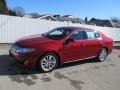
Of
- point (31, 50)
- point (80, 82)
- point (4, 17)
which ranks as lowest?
point (80, 82)

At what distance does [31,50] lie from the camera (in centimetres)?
754

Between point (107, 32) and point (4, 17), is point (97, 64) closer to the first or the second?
point (4, 17)

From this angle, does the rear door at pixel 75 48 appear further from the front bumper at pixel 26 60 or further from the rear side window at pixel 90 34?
the front bumper at pixel 26 60

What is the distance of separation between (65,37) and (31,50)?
152 centimetres

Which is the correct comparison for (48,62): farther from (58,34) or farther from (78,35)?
(78,35)

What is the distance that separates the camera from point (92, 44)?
952 centimetres

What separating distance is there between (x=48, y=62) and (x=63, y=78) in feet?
2.72

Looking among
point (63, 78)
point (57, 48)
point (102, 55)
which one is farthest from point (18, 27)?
point (63, 78)

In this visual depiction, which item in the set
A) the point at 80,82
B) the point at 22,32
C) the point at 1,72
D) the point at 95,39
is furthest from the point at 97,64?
the point at 22,32

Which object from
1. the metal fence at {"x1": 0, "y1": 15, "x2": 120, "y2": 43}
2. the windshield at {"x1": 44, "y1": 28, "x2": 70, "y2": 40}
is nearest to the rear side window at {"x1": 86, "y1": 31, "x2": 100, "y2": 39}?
the windshield at {"x1": 44, "y1": 28, "x2": 70, "y2": 40}

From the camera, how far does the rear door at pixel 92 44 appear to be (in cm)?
936

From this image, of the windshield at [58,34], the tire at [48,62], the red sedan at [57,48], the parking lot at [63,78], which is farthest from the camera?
the windshield at [58,34]

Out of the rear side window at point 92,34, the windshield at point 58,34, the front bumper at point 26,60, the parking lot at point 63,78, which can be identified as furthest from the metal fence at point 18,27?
the front bumper at point 26,60

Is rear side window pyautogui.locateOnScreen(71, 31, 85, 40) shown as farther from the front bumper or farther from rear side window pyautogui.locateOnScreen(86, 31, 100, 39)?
the front bumper
